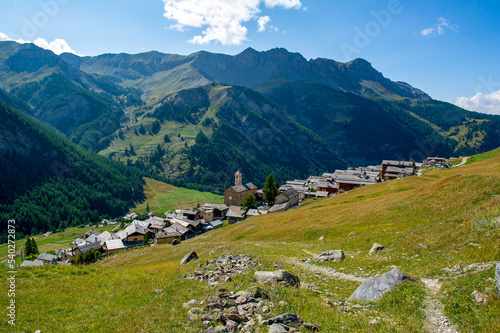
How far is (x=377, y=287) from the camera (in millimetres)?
14805

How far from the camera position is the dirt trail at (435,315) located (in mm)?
10805

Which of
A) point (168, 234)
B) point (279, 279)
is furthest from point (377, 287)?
point (168, 234)

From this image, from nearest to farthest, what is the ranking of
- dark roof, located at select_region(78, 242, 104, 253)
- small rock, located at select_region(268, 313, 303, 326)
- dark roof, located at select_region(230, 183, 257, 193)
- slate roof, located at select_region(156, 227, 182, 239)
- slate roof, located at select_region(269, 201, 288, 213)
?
small rock, located at select_region(268, 313, 303, 326)
slate roof, located at select_region(156, 227, 182, 239)
dark roof, located at select_region(78, 242, 104, 253)
slate roof, located at select_region(269, 201, 288, 213)
dark roof, located at select_region(230, 183, 257, 193)

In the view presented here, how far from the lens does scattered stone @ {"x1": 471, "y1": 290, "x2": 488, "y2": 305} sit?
1132 centimetres

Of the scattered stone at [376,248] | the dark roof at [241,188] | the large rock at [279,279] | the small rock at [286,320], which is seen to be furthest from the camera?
the dark roof at [241,188]

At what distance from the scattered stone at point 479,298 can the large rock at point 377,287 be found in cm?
350

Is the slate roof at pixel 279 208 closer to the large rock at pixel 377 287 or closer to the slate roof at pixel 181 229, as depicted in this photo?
Result: the slate roof at pixel 181 229

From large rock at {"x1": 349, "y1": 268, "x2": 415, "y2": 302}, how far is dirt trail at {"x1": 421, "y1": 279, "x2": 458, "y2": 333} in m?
1.47

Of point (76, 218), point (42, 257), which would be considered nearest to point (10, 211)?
A: point (76, 218)

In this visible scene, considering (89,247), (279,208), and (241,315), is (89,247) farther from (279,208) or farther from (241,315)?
(241,315)

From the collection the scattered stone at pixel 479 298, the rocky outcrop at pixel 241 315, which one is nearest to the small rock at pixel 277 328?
the rocky outcrop at pixel 241 315

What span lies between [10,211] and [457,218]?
766 ft

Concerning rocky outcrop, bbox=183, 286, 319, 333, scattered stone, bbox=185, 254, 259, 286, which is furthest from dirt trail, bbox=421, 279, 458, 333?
scattered stone, bbox=185, 254, 259, 286

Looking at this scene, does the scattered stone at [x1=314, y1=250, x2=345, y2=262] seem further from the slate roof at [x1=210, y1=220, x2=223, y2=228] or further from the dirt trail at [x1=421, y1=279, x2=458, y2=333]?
the slate roof at [x1=210, y1=220, x2=223, y2=228]
